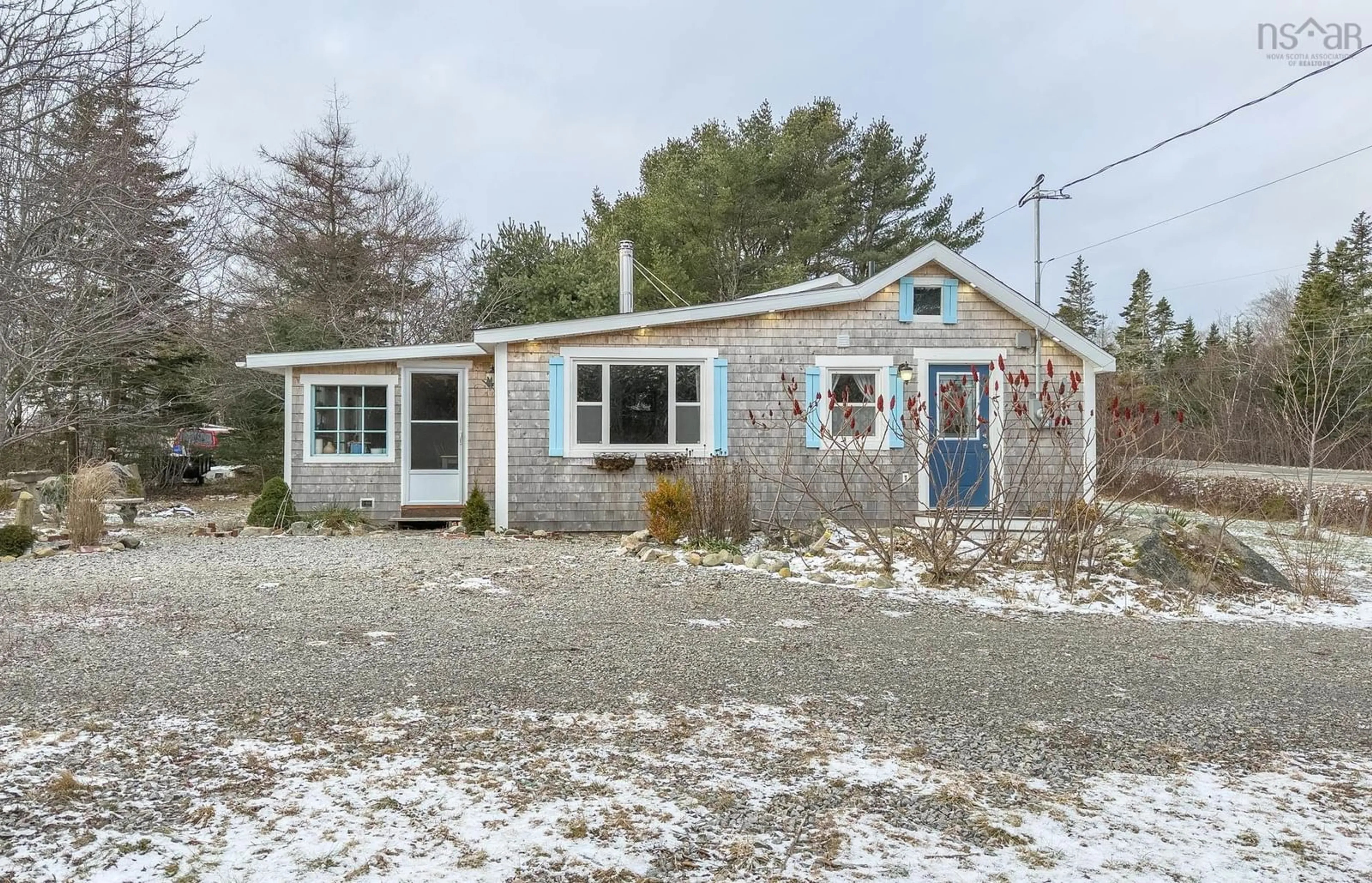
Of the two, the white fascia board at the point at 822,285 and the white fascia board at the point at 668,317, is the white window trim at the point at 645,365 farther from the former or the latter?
the white fascia board at the point at 822,285

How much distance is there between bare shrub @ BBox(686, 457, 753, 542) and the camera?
810 cm

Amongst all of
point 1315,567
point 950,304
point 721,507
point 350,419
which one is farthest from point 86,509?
point 1315,567

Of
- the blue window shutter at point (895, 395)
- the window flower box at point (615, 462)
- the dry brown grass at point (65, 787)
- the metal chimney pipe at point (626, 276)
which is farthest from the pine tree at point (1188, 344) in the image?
the dry brown grass at point (65, 787)

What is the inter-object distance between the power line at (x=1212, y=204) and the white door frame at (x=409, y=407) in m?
13.5

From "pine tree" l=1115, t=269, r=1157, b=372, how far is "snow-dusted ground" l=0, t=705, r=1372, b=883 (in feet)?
120

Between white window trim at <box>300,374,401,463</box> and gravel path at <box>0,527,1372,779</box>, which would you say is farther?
white window trim at <box>300,374,401,463</box>

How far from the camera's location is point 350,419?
10.3m

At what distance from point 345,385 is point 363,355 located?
22.4 inches

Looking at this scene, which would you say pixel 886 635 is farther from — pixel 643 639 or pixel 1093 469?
pixel 1093 469

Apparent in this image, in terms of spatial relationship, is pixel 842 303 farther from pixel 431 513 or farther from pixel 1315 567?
pixel 431 513

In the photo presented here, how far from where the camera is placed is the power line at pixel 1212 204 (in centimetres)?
1305

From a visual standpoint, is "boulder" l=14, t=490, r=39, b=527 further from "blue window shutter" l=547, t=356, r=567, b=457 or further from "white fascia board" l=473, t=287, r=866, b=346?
"blue window shutter" l=547, t=356, r=567, b=457

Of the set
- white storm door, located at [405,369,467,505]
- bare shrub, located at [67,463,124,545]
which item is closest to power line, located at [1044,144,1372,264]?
white storm door, located at [405,369,467,505]

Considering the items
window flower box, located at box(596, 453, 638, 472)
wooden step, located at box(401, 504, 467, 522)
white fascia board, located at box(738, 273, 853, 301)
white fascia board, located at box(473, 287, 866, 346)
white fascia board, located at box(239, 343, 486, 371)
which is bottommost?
wooden step, located at box(401, 504, 467, 522)
